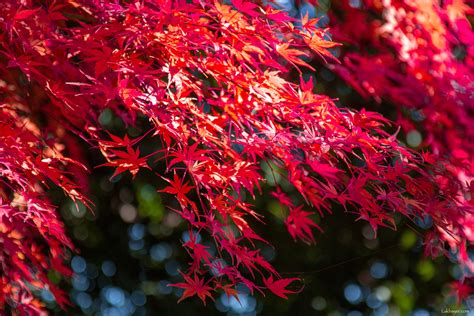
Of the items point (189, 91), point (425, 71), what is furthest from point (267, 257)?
point (189, 91)

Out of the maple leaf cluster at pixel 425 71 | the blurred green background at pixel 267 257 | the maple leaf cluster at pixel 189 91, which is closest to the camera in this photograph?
the maple leaf cluster at pixel 189 91

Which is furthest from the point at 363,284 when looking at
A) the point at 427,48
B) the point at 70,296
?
the point at 70,296

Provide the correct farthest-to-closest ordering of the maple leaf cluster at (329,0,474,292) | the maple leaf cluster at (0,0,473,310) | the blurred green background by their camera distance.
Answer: the blurred green background → the maple leaf cluster at (329,0,474,292) → the maple leaf cluster at (0,0,473,310)

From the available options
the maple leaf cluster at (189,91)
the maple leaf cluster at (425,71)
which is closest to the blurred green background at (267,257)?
the maple leaf cluster at (425,71)

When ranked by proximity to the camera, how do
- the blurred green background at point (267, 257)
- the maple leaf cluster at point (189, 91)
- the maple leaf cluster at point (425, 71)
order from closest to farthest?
the maple leaf cluster at point (189, 91) → the maple leaf cluster at point (425, 71) → the blurred green background at point (267, 257)

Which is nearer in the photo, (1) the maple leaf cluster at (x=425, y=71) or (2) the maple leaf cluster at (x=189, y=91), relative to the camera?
(2) the maple leaf cluster at (x=189, y=91)

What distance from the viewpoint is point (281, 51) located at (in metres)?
1.23

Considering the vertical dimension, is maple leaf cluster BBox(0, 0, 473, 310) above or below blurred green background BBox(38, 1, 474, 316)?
above

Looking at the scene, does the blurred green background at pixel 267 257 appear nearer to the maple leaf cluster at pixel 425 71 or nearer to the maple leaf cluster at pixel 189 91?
the maple leaf cluster at pixel 425 71

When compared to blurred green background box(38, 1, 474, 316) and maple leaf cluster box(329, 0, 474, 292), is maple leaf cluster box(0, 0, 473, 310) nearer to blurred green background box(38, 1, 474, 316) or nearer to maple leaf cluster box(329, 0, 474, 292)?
maple leaf cluster box(329, 0, 474, 292)

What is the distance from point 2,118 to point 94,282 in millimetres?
1679

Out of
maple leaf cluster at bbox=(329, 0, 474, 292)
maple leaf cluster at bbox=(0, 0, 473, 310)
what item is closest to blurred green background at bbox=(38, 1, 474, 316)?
maple leaf cluster at bbox=(329, 0, 474, 292)

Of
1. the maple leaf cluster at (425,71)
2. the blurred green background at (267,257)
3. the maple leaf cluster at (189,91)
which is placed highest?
the maple leaf cluster at (189,91)

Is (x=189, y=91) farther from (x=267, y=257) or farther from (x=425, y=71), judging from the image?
(x=267, y=257)
